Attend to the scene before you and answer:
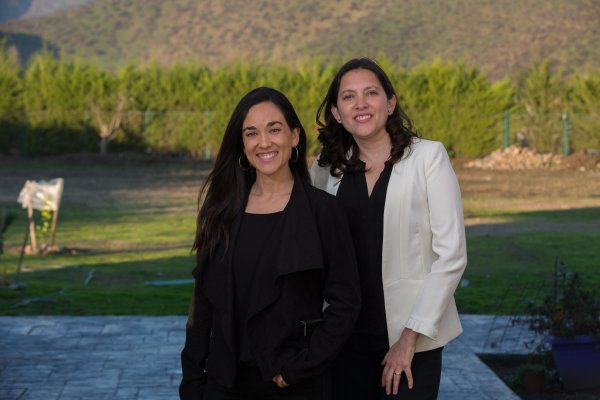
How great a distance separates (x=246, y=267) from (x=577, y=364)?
14.5ft

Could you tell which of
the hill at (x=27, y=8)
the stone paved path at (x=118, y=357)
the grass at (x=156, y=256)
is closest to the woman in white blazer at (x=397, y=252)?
the stone paved path at (x=118, y=357)

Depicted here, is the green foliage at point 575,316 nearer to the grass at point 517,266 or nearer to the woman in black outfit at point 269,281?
the grass at point 517,266

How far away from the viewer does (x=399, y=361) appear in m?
3.79

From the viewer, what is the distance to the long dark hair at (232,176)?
3.65m

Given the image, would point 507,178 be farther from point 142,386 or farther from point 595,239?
point 142,386

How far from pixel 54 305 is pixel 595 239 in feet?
30.6

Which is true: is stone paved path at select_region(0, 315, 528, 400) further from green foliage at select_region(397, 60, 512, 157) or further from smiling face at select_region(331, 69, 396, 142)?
green foliage at select_region(397, 60, 512, 157)

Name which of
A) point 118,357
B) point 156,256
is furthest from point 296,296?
point 156,256

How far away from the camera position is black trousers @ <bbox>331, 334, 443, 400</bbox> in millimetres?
3914

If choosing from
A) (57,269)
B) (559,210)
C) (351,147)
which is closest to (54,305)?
(57,269)

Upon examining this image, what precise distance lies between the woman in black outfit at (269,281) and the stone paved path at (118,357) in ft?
12.0

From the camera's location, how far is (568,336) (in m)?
7.30

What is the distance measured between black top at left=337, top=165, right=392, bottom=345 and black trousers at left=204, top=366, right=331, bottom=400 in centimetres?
41

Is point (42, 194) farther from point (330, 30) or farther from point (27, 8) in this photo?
point (27, 8)
